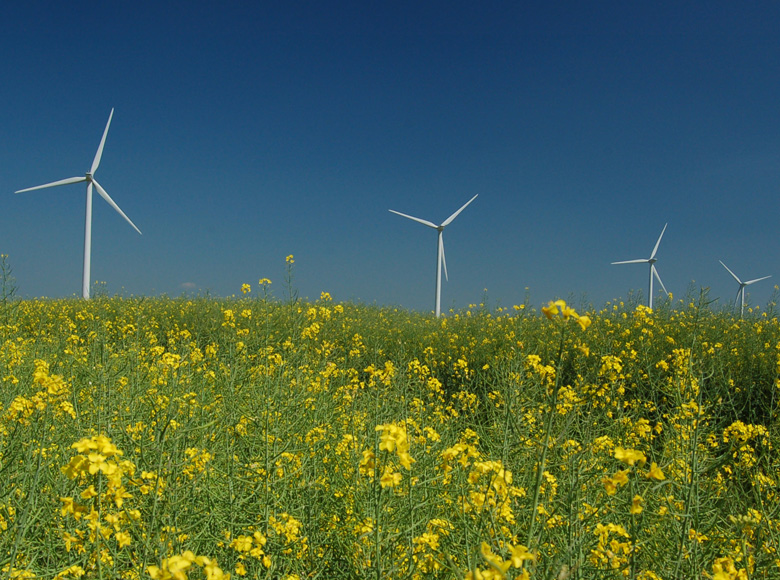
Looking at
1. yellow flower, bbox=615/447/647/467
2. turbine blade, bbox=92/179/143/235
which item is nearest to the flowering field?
yellow flower, bbox=615/447/647/467

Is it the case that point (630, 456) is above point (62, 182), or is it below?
below

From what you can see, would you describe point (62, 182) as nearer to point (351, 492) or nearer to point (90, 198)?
point (90, 198)

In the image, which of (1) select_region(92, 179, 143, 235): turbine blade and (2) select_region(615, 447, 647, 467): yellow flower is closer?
(2) select_region(615, 447, 647, 467): yellow flower

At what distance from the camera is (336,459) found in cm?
398

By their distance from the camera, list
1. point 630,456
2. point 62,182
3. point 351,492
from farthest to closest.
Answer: point 62,182 → point 351,492 → point 630,456

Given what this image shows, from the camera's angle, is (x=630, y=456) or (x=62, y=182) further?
(x=62, y=182)

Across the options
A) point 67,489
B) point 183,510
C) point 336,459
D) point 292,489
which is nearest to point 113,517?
point 183,510

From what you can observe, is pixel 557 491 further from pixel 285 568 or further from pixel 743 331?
pixel 743 331

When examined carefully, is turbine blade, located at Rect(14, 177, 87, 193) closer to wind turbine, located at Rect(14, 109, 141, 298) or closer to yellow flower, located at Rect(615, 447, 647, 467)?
wind turbine, located at Rect(14, 109, 141, 298)

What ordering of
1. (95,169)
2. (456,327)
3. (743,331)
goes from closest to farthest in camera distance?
(743,331)
(456,327)
(95,169)

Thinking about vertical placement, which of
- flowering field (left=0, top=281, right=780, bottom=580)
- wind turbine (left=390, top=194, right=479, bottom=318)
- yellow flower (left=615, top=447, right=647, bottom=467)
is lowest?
flowering field (left=0, top=281, right=780, bottom=580)

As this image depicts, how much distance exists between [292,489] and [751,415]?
606cm

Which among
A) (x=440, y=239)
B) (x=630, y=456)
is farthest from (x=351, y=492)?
(x=440, y=239)

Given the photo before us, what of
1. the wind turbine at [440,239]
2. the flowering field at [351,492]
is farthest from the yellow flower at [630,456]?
the wind turbine at [440,239]
